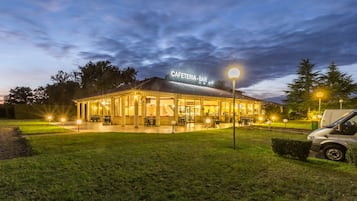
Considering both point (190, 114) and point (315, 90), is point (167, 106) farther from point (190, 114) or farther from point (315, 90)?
point (315, 90)

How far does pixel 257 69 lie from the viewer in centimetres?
3338

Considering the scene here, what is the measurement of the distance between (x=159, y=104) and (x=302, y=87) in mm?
24562

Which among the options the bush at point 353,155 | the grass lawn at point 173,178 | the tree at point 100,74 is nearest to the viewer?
the grass lawn at point 173,178

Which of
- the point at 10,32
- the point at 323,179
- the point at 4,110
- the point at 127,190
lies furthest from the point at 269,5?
the point at 4,110

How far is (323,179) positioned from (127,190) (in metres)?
3.77

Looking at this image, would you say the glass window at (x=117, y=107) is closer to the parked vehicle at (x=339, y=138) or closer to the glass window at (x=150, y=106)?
the glass window at (x=150, y=106)

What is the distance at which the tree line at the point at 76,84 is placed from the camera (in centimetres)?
3994

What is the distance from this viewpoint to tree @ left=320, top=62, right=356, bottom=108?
2836cm

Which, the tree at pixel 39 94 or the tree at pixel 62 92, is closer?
the tree at pixel 62 92

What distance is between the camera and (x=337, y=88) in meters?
28.4

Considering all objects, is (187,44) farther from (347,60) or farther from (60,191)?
(60,191)

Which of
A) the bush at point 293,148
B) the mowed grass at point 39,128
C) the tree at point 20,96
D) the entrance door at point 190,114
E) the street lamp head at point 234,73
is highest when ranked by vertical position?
the tree at point 20,96

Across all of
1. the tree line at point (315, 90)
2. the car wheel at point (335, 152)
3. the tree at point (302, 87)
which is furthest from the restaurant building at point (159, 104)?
the tree line at point (315, 90)

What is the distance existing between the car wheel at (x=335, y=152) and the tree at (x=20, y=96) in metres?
53.1
